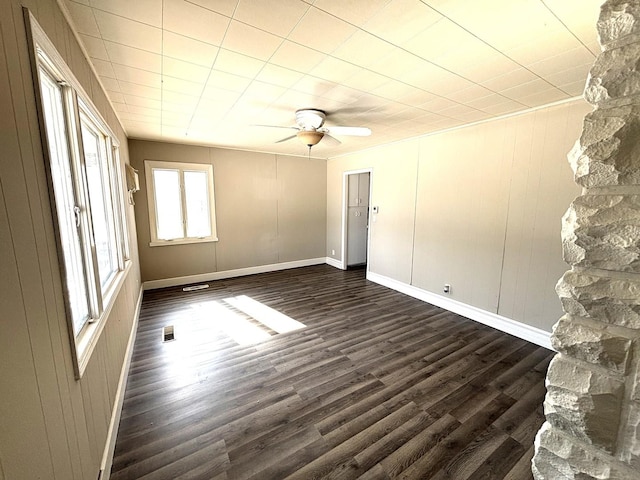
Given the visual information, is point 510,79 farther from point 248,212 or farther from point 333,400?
point 248,212

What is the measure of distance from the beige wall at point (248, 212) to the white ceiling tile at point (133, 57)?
9.20 ft

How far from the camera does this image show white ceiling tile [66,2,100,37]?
1389 millimetres

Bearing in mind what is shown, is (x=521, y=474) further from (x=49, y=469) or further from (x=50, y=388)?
(x=50, y=388)

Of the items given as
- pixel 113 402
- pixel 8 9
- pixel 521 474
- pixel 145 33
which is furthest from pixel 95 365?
pixel 521 474

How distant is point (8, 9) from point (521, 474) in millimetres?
3105

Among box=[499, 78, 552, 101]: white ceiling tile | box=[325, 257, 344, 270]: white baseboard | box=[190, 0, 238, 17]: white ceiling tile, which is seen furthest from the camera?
box=[325, 257, 344, 270]: white baseboard

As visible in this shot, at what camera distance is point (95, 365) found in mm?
1483

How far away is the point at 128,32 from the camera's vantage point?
1.59 metres

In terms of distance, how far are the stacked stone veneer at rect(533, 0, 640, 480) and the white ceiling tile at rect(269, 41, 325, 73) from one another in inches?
60.2

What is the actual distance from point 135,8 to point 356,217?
5.03m

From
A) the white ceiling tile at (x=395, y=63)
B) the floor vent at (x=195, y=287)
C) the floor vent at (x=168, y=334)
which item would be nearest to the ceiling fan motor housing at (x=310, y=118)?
the white ceiling tile at (x=395, y=63)

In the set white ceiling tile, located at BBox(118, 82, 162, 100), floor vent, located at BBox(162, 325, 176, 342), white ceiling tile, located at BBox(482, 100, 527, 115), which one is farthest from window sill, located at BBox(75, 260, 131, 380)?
white ceiling tile, located at BBox(482, 100, 527, 115)

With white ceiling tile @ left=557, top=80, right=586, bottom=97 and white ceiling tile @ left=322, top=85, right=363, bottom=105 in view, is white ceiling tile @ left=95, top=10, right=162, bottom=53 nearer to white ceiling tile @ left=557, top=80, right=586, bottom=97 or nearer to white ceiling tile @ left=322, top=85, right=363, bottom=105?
white ceiling tile @ left=322, top=85, right=363, bottom=105

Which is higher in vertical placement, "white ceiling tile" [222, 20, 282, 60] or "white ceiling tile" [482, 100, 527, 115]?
"white ceiling tile" [222, 20, 282, 60]
